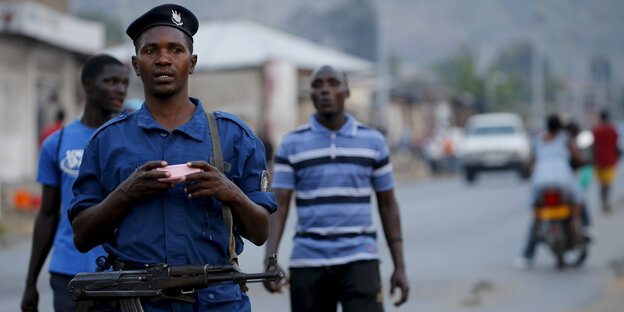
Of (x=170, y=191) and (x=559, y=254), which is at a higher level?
(x=170, y=191)

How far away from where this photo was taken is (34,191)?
2123 cm

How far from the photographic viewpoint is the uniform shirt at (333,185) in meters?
6.88

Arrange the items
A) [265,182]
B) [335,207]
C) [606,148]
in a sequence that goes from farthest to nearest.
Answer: [606,148]
[335,207]
[265,182]

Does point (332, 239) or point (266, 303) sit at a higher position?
point (332, 239)

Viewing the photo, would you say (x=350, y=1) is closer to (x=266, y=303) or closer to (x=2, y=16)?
(x=2, y=16)

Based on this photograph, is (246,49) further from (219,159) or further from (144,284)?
(144,284)

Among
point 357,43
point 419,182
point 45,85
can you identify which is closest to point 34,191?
point 45,85

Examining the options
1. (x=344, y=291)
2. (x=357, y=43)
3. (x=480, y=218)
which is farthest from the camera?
(x=357, y=43)

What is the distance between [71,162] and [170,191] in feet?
7.45

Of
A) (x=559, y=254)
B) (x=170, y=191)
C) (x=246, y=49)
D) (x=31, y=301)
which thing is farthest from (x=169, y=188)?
(x=246, y=49)

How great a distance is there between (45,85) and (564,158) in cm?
1873

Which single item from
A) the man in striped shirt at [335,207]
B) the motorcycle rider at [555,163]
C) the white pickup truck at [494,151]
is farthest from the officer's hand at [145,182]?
the white pickup truck at [494,151]

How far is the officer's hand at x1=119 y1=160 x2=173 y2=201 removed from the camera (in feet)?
13.1

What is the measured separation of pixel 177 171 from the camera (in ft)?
13.1
